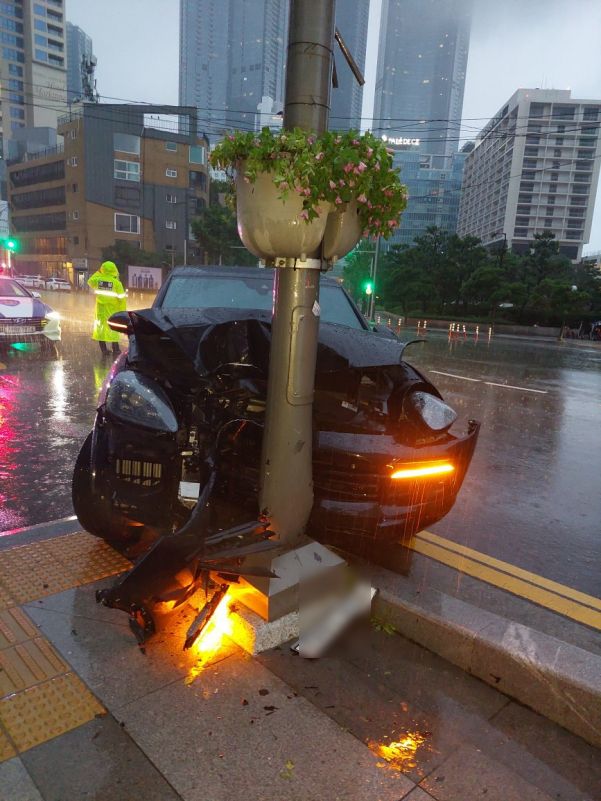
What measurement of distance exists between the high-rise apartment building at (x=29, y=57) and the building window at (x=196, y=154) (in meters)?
51.4

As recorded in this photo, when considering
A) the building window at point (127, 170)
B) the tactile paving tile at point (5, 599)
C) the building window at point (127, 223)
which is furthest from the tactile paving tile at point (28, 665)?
the building window at point (127, 170)

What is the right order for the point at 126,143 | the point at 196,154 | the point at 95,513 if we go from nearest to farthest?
1. the point at 95,513
2. the point at 126,143
3. the point at 196,154

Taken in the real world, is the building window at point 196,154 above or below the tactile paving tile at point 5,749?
above

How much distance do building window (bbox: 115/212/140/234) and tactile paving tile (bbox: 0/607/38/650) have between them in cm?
6979

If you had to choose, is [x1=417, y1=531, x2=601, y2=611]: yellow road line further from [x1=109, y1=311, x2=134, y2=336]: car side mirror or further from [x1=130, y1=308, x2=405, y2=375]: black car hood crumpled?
[x1=109, y1=311, x2=134, y2=336]: car side mirror

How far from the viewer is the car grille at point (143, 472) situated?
2891mm

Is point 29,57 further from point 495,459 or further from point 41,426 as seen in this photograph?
point 495,459

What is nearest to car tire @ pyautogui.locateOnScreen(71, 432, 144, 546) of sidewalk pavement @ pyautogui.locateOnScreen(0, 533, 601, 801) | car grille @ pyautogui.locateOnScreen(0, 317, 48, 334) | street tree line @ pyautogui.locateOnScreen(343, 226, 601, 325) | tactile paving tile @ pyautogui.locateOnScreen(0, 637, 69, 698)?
sidewalk pavement @ pyautogui.locateOnScreen(0, 533, 601, 801)

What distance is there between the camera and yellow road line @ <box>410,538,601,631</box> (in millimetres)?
3141

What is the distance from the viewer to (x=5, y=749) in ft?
6.62

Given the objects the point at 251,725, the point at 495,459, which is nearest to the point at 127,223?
the point at 495,459

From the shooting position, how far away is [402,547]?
368 cm

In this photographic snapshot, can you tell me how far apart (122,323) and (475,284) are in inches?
1649

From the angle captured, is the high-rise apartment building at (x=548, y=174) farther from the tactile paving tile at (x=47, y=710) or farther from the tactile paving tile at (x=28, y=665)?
the tactile paving tile at (x=47, y=710)
